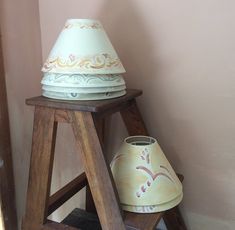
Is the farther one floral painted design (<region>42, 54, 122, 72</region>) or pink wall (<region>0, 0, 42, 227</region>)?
pink wall (<region>0, 0, 42, 227</region>)

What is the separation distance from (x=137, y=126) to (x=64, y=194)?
0.27 meters

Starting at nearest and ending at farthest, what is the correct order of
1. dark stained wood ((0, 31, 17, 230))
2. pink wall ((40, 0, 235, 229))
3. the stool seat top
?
the stool seat top < pink wall ((40, 0, 235, 229)) < dark stained wood ((0, 31, 17, 230))

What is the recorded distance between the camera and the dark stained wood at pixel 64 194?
2.33 ft

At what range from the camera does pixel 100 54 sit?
0.61 metres

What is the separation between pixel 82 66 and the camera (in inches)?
23.0

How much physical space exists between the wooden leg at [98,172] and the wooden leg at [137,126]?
0.68ft

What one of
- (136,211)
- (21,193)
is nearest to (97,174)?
(136,211)

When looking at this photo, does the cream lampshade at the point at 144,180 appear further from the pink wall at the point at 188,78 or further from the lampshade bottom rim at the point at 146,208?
the pink wall at the point at 188,78

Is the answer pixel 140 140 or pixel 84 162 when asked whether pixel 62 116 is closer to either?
pixel 84 162

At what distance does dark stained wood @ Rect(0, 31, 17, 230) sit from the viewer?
2.68ft

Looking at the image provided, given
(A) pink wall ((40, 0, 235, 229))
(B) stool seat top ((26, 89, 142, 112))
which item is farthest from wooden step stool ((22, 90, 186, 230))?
(A) pink wall ((40, 0, 235, 229))

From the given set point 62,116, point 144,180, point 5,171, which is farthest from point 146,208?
point 5,171

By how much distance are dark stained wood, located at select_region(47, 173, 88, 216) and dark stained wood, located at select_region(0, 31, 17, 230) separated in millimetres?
205

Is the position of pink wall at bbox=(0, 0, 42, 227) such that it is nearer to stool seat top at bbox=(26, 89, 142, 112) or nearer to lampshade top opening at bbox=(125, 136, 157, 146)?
stool seat top at bbox=(26, 89, 142, 112)
